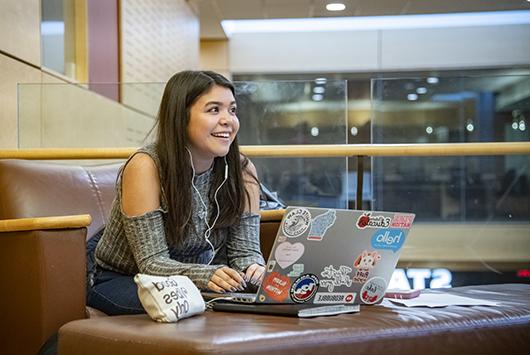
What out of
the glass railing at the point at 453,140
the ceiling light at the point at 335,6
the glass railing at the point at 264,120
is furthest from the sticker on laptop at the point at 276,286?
the ceiling light at the point at 335,6

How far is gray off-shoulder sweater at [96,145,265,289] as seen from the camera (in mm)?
1990

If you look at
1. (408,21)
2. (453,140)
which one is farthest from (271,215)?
(408,21)

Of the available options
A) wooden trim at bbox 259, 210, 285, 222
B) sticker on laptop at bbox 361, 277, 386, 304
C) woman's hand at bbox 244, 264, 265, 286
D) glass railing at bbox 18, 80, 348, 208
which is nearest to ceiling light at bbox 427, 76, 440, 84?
glass railing at bbox 18, 80, 348, 208

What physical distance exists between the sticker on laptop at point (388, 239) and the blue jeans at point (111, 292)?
61cm

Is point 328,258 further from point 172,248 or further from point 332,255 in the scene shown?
point 172,248

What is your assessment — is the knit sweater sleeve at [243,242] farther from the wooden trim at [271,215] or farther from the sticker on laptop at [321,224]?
the sticker on laptop at [321,224]

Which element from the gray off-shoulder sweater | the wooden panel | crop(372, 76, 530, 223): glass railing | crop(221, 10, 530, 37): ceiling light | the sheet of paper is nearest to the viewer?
the sheet of paper

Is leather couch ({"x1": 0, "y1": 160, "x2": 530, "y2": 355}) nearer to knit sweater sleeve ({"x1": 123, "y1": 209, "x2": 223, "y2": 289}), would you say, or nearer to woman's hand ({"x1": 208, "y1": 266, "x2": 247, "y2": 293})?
knit sweater sleeve ({"x1": 123, "y1": 209, "x2": 223, "y2": 289})

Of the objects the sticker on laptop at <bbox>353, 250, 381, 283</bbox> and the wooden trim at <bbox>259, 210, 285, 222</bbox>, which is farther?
the wooden trim at <bbox>259, 210, 285, 222</bbox>

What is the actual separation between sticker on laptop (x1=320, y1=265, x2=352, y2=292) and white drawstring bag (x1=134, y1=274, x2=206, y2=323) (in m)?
0.27

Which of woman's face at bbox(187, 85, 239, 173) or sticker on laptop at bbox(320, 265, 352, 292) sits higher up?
woman's face at bbox(187, 85, 239, 173)

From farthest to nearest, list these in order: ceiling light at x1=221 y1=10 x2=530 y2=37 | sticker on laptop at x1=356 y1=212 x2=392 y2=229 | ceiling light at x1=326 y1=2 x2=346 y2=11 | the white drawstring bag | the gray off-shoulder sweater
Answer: ceiling light at x1=221 y1=10 x2=530 y2=37, ceiling light at x1=326 y1=2 x2=346 y2=11, the gray off-shoulder sweater, sticker on laptop at x1=356 y1=212 x2=392 y2=229, the white drawstring bag

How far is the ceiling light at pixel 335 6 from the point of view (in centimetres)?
835

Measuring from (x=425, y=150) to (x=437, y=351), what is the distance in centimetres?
184
